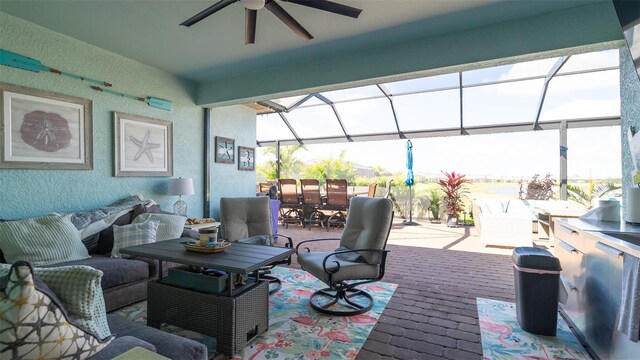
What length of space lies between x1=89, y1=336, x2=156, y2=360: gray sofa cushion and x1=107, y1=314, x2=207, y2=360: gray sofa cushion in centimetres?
10

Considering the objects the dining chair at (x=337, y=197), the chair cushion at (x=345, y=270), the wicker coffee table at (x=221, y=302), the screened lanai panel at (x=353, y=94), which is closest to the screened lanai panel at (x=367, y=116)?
the screened lanai panel at (x=353, y=94)

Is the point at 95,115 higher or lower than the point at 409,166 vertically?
higher

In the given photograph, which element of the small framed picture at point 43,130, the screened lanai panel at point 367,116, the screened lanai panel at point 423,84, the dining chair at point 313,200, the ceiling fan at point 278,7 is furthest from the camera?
the screened lanai panel at point 367,116

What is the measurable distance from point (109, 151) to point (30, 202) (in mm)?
958

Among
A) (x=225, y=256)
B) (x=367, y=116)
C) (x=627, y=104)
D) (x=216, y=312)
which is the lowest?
(x=216, y=312)

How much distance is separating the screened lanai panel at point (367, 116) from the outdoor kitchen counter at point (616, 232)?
5.15 m

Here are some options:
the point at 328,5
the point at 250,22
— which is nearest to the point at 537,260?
the point at 328,5

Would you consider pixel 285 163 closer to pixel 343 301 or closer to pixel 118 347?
pixel 343 301

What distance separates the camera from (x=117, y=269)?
→ 2.67 m

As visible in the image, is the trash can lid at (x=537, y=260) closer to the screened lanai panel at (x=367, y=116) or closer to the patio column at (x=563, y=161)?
the patio column at (x=563, y=161)

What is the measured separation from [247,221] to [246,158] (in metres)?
2.66

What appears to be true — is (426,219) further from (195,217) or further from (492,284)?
(195,217)

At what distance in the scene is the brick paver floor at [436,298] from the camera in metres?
2.17

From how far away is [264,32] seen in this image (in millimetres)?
3270
